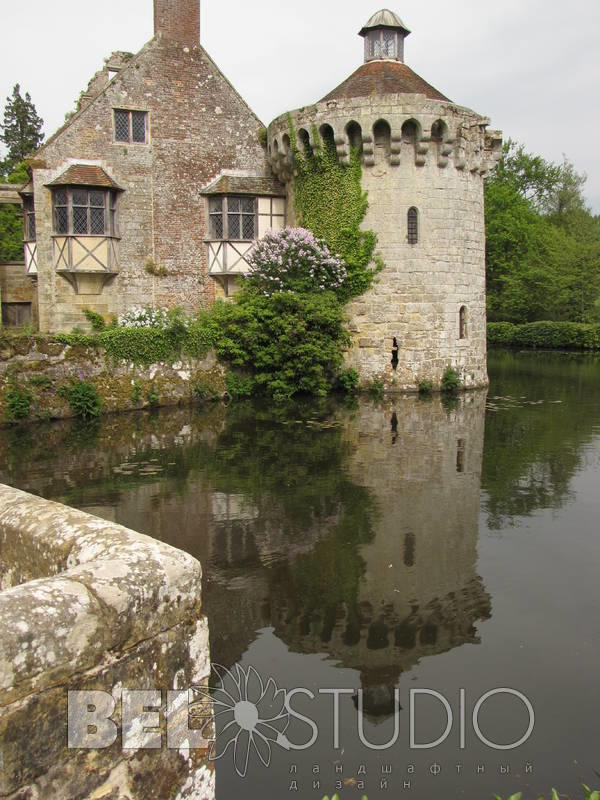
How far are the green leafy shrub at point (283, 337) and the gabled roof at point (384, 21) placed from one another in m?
8.51

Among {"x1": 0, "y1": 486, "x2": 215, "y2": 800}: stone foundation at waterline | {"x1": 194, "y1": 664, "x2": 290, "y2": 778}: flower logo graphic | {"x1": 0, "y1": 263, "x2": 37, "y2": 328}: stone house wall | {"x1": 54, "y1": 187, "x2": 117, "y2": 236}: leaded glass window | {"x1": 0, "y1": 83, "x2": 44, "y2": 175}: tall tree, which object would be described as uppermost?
{"x1": 0, "y1": 83, "x2": 44, "y2": 175}: tall tree

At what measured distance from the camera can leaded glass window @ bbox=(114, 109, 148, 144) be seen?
2088cm

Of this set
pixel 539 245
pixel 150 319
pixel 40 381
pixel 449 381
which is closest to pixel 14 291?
pixel 150 319

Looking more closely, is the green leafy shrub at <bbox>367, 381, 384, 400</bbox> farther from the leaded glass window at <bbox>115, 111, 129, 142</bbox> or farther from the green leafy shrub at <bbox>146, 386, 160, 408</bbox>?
the leaded glass window at <bbox>115, 111, 129, 142</bbox>

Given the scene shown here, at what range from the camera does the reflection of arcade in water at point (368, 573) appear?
225 inches

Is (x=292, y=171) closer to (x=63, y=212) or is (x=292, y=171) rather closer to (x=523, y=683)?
(x=63, y=212)

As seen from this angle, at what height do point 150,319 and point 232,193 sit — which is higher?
point 232,193

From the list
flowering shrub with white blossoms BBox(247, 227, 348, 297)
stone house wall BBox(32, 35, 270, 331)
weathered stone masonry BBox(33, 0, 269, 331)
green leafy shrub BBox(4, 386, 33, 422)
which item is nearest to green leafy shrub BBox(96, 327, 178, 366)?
green leafy shrub BBox(4, 386, 33, 422)

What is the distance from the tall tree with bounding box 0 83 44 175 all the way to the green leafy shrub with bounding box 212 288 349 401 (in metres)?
31.5

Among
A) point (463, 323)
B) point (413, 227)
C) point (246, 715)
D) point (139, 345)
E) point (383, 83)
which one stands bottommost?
point (246, 715)

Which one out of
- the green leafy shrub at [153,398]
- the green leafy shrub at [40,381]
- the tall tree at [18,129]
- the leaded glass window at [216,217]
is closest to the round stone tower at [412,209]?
the leaded glass window at [216,217]

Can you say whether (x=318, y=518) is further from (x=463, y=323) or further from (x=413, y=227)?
(x=463, y=323)

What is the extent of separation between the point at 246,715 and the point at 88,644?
10.2 feet

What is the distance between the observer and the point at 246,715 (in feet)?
16.7
